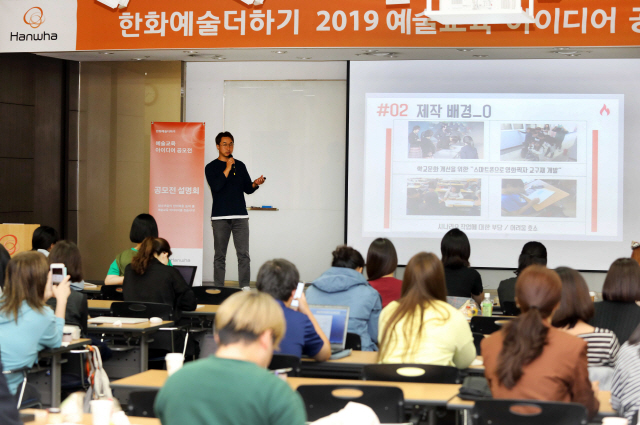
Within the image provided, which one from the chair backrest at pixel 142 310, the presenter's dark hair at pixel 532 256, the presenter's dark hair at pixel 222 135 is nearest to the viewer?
the chair backrest at pixel 142 310

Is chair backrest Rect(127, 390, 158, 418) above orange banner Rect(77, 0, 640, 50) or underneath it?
underneath

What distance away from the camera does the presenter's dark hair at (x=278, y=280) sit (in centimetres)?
319

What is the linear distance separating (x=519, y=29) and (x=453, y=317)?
4.48 m

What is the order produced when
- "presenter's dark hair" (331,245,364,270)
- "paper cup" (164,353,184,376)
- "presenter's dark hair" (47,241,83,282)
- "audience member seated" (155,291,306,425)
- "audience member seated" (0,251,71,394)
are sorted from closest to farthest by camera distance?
"audience member seated" (155,291,306,425), "paper cup" (164,353,184,376), "audience member seated" (0,251,71,394), "presenter's dark hair" (331,245,364,270), "presenter's dark hair" (47,241,83,282)

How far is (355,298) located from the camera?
3.81 m

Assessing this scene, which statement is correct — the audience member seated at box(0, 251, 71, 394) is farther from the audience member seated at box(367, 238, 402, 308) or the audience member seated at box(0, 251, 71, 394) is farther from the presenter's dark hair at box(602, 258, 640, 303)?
the presenter's dark hair at box(602, 258, 640, 303)

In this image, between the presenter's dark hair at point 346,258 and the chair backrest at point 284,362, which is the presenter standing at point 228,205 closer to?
the presenter's dark hair at point 346,258

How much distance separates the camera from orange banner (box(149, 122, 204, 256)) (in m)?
8.19

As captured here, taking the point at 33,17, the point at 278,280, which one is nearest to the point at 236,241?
the point at 33,17

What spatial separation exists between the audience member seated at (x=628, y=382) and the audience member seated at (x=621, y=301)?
813mm

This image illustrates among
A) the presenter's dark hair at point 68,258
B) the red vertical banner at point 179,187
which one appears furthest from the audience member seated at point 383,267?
the red vertical banner at point 179,187

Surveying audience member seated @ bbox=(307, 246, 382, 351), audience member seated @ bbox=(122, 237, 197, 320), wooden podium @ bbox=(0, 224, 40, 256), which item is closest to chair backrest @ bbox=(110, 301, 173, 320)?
audience member seated @ bbox=(122, 237, 197, 320)

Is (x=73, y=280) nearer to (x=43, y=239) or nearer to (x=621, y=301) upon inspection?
(x=43, y=239)

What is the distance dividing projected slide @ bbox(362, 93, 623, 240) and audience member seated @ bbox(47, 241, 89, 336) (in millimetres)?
3907
